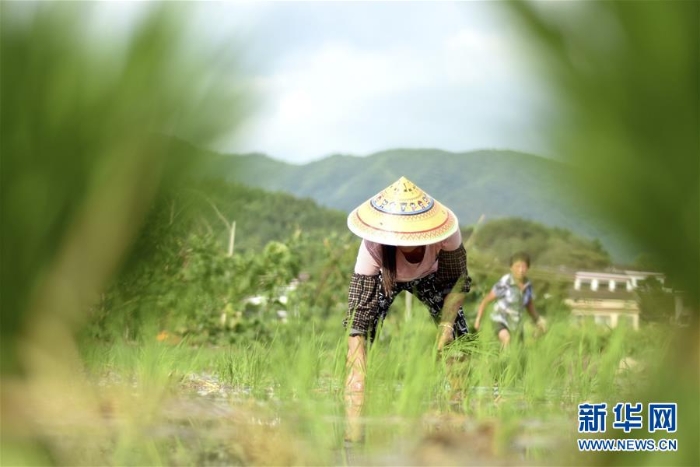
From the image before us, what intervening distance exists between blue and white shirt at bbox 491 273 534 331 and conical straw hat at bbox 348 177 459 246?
241cm

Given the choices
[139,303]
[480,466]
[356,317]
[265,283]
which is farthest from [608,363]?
[265,283]

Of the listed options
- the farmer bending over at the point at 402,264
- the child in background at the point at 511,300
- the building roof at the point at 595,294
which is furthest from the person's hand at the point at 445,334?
the building roof at the point at 595,294

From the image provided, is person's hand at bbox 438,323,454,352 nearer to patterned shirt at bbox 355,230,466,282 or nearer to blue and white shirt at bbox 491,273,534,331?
patterned shirt at bbox 355,230,466,282

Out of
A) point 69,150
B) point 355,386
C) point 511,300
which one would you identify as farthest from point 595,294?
point 69,150

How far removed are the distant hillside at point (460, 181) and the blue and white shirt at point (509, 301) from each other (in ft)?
1.62

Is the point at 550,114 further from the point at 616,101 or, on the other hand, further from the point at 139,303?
the point at 139,303

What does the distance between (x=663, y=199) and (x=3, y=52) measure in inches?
49.5

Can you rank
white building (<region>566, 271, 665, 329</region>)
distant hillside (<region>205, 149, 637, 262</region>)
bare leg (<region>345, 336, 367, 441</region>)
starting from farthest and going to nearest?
white building (<region>566, 271, 665, 329</region>) < bare leg (<region>345, 336, 367, 441</region>) < distant hillside (<region>205, 149, 637, 262</region>)

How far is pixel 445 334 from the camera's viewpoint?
3.19 metres

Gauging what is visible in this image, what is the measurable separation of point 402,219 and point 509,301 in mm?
2601

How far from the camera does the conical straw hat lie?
3025 millimetres

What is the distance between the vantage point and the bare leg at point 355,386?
204cm

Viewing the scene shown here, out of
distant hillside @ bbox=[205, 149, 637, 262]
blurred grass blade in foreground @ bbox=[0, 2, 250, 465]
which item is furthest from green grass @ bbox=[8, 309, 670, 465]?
distant hillside @ bbox=[205, 149, 637, 262]

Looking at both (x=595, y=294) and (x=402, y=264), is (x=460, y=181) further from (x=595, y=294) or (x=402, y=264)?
(x=402, y=264)
